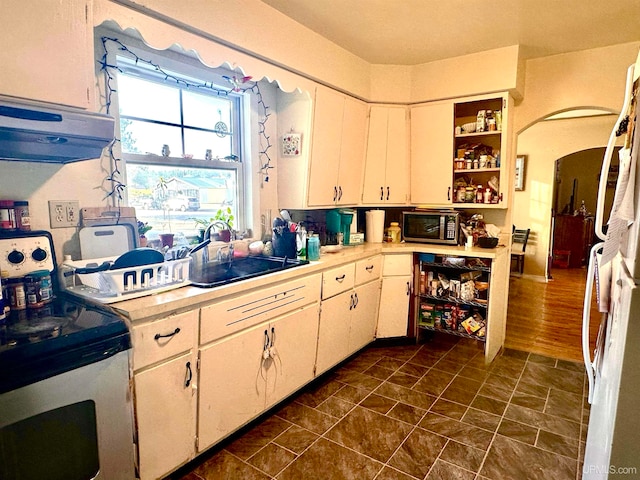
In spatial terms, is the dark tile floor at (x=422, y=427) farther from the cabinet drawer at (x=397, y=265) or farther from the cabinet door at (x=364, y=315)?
the cabinet drawer at (x=397, y=265)

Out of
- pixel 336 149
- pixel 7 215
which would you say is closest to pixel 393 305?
pixel 336 149

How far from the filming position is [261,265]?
102 inches

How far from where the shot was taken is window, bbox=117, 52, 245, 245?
2172 mm

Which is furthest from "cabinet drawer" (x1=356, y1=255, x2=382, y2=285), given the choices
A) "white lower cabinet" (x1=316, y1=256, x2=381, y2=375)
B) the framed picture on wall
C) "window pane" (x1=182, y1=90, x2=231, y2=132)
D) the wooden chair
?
the framed picture on wall

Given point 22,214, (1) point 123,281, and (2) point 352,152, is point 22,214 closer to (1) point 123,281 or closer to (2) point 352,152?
(1) point 123,281

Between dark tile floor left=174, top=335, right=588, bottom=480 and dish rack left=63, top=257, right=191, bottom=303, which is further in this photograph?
dark tile floor left=174, top=335, right=588, bottom=480

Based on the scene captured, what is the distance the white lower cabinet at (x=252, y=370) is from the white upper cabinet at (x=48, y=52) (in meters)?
1.23

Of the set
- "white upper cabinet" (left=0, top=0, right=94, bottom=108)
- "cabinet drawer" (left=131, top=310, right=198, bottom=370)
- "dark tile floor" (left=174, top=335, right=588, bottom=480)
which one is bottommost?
"dark tile floor" (left=174, top=335, right=588, bottom=480)

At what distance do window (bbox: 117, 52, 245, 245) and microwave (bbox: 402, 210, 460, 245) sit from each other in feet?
5.26

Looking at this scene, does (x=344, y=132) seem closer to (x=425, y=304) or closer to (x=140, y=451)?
(x=425, y=304)

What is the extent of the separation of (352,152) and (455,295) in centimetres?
152

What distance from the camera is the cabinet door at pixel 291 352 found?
2.25 meters

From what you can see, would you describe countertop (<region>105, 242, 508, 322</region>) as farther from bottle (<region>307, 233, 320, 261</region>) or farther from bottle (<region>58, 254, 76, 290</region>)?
bottle (<region>58, 254, 76, 290</region>)

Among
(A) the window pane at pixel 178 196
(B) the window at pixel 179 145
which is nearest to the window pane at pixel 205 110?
(B) the window at pixel 179 145
